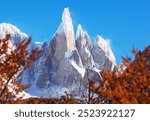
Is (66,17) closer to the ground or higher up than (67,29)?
higher up

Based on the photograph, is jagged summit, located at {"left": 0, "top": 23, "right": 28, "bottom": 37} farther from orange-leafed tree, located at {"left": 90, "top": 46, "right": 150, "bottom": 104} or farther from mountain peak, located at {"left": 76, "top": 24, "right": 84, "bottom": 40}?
orange-leafed tree, located at {"left": 90, "top": 46, "right": 150, "bottom": 104}

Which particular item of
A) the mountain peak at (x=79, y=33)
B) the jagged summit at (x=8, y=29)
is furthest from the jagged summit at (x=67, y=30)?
the jagged summit at (x=8, y=29)

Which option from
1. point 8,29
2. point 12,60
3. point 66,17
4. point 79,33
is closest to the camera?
point 12,60

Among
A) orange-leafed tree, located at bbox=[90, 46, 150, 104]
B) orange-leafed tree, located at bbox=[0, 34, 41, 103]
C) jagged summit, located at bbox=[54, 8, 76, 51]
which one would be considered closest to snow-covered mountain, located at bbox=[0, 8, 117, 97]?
jagged summit, located at bbox=[54, 8, 76, 51]

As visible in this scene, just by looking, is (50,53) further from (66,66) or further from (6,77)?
(6,77)

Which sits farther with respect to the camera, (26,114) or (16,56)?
(16,56)

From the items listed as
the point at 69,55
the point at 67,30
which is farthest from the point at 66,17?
the point at 69,55

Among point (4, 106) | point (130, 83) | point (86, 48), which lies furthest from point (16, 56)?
point (86, 48)

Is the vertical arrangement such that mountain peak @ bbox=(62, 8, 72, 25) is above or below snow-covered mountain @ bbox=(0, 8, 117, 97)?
above

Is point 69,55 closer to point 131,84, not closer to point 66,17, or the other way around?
point 66,17
